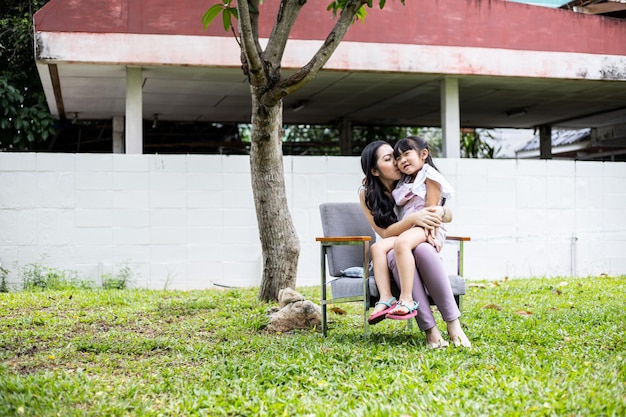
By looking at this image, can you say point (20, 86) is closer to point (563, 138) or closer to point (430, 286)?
point (430, 286)

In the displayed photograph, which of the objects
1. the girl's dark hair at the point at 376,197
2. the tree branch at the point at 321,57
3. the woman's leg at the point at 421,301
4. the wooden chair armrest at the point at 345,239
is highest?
the tree branch at the point at 321,57

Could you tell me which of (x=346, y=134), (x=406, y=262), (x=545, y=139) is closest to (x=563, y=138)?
(x=545, y=139)

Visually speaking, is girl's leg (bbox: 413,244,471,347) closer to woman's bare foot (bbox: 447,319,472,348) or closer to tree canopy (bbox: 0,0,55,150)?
woman's bare foot (bbox: 447,319,472,348)

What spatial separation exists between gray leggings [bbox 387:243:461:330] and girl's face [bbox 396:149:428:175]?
1.86ft

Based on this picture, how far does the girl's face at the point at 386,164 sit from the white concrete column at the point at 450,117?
5.43 m

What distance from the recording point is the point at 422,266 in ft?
15.3

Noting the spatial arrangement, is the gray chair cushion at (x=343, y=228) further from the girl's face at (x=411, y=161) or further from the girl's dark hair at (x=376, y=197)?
the girl's face at (x=411, y=161)

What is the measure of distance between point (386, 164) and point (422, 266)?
796 mm

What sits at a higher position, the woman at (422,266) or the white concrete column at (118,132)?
the white concrete column at (118,132)

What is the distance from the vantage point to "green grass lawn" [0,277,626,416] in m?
3.43

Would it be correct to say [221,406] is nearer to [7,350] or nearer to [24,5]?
[7,350]

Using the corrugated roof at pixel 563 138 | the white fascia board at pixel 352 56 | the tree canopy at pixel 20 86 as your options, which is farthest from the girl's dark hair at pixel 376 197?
the corrugated roof at pixel 563 138

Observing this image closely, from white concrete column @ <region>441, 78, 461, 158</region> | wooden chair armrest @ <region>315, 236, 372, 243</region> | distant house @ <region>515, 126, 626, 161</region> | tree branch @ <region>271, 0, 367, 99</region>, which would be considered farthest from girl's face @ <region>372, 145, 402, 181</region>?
distant house @ <region>515, 126, 626, 161</region>

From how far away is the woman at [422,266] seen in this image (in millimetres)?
4656
